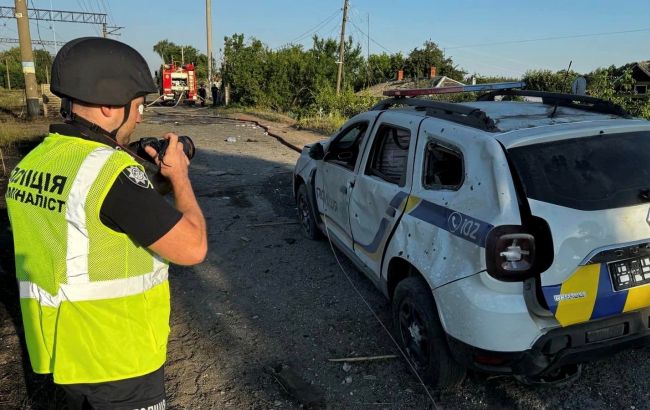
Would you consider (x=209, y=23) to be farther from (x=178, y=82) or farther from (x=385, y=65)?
(x=385, y=65)

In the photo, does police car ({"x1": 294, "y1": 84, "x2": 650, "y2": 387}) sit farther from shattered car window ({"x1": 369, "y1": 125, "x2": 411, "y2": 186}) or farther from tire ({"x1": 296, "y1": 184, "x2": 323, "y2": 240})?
tire ({"x1": 296, "y1": 184, "x2": 323, "y2": 240})

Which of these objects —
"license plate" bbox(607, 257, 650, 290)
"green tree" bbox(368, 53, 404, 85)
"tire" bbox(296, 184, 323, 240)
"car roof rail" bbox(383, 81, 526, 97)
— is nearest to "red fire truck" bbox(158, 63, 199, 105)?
"green tree" bbox(368, 53, 404, 85)

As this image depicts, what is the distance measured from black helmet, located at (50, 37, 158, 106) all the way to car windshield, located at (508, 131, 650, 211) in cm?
191

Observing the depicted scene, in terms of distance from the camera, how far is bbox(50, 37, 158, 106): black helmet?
147 cm

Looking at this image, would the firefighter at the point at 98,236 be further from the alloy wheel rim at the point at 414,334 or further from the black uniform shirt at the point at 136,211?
the alloy wheel rim at the point at 414,334

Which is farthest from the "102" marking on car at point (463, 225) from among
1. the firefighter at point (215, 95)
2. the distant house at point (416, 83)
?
the distant house at point (416, 83)

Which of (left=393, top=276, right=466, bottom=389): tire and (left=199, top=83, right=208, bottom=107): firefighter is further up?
(left=199, top=83, right=208, bottom=107): firefighter

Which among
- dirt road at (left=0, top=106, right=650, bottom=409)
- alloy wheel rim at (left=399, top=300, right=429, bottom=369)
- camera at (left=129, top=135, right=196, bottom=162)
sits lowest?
dirt road at (left=0, top=106, right=650, bottom=409)

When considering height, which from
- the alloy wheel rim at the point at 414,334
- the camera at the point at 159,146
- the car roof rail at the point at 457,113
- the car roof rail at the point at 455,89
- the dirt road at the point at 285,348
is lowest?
the dirt road at the point at 285,348

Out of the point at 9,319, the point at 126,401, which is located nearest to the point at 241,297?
the point at 9,319

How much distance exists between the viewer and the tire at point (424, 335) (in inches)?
109

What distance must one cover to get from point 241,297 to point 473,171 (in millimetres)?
2455

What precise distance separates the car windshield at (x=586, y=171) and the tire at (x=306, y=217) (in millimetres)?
3049

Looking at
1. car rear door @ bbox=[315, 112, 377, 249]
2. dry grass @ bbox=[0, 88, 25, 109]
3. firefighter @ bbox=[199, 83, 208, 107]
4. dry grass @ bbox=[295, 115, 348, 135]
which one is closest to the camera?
car rear door @ bbox=[315, 112, 377, 249]
